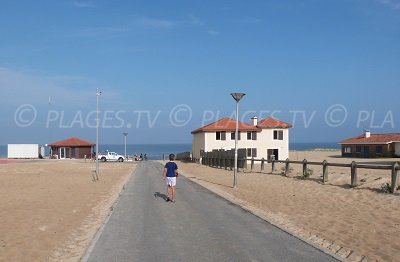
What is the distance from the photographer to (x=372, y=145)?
6619cm

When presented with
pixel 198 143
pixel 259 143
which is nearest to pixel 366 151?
pixel 259 143

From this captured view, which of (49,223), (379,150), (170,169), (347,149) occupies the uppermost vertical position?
(347,149)

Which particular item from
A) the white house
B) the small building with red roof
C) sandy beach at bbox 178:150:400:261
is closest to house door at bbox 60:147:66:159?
the white house

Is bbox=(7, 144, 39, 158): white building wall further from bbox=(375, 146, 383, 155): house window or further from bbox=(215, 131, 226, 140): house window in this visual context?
bbox=(375, 146, 383, 155): house window

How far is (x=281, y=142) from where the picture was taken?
59.8m

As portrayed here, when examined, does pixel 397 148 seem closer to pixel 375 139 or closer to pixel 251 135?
pixel 375 139

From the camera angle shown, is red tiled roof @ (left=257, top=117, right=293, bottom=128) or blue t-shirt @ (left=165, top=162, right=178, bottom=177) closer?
blue t-shirt @ (left=165, top=162, right=178, bottom=177)

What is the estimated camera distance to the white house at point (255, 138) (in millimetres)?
59156

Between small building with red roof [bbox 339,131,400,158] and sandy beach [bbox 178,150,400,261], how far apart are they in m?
44.3

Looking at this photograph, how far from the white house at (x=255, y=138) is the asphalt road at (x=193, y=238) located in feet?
148

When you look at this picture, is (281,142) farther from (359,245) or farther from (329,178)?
(359,245)

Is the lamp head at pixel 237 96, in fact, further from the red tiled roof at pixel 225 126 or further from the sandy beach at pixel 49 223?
the red tiled roof at pixel 225 126

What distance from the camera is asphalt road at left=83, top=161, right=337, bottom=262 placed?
7730 mm

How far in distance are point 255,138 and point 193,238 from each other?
5113 cm
